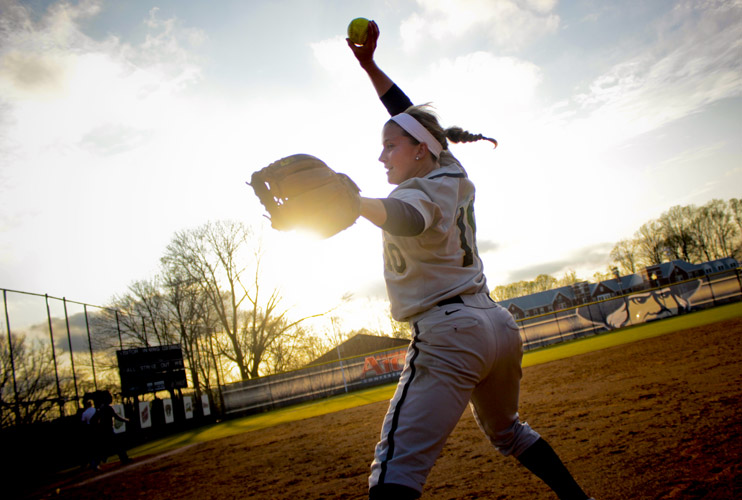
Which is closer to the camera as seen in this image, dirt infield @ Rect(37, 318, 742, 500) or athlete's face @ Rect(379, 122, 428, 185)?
athlete's face @ Rect(379, 122, 428, 185)

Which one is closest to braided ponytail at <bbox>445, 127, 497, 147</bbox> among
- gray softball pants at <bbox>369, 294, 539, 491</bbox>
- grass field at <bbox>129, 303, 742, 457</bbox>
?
gray softball pants at <bbox>369, 294, 539, 491</bbox>

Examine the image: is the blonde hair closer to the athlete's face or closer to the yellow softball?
the athlete's face

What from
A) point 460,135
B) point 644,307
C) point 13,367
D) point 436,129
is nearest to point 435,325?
point 436,129

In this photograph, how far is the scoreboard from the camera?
59.9 feet

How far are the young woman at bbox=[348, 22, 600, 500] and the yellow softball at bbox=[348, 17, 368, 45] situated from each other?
0.78 m

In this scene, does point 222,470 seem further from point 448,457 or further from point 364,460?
point 448,457

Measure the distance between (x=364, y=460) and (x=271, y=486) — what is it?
116 centimetres

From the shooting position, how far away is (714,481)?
248 cm

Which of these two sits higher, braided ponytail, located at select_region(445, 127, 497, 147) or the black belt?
braided ponytail, located at select_region(445, 127, 497, 147)

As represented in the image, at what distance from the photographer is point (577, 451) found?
376 cm

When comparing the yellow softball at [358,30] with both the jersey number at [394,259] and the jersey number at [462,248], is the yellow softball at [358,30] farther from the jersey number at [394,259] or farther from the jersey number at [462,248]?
the jersey number at [394,259]

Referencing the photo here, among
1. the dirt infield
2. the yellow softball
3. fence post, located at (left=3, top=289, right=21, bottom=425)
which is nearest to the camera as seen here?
the yellow softball

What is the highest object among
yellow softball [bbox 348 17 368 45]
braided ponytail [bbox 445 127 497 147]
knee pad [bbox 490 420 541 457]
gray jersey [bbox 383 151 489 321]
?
yellow softball [bbox 348 17 368 45]

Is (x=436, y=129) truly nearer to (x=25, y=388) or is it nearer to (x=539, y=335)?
(x=25, y=388)
